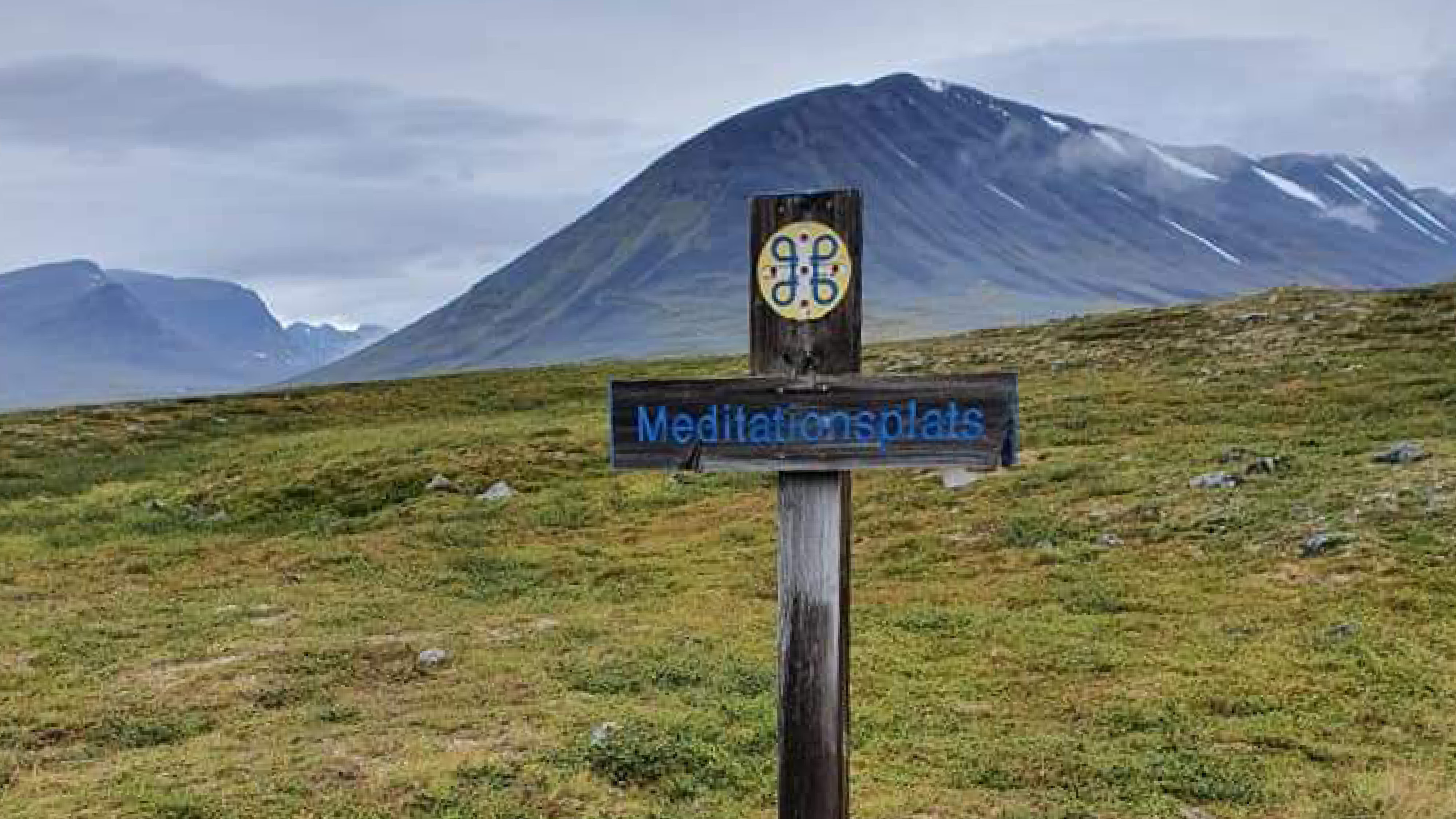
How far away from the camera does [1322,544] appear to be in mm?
18906

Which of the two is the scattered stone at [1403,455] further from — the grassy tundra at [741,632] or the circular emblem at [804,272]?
the circular emblem at [804,272]

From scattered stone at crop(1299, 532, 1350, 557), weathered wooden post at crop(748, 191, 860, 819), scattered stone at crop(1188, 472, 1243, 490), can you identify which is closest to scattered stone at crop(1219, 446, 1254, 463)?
scattered stone at crop(1188, 472, 1243, 490)

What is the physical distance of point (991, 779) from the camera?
11211mm

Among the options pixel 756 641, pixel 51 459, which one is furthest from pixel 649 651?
pixel 51 459

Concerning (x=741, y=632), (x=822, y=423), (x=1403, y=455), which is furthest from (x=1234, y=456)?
(x=822, y=423)

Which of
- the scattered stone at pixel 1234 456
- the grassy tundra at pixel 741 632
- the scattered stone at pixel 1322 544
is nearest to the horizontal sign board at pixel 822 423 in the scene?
the grassy tundra at pixel 741 632

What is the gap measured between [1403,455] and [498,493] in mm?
23952

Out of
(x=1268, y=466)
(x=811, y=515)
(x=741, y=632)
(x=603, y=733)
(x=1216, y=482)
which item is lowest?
(x=741, y=632)

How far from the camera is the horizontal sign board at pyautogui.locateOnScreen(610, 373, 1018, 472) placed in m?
7.35

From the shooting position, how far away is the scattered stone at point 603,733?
→ 11961mm

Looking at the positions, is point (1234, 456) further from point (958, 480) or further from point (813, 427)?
point (813, 427)

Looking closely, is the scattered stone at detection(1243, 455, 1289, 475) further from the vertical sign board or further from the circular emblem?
the circular emblem

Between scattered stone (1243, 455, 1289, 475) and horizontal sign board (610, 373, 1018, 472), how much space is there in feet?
64.1

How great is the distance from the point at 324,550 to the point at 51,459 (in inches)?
1139
